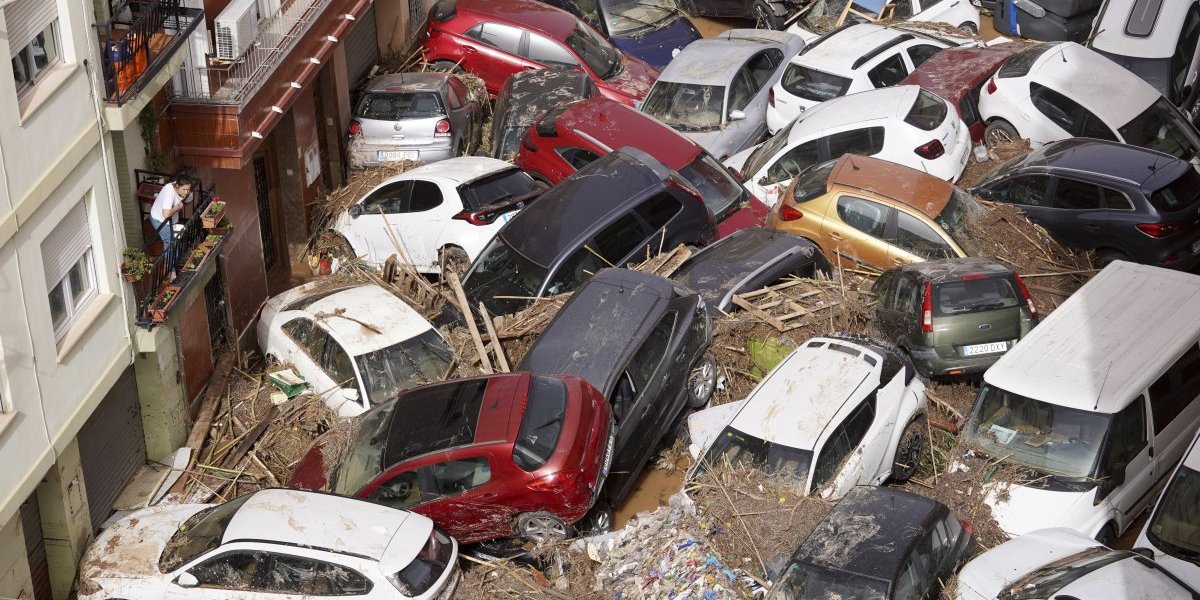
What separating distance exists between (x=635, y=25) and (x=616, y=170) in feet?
27.7

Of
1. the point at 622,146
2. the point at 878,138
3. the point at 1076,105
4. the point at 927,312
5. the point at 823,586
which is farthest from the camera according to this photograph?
the point at 1076,105

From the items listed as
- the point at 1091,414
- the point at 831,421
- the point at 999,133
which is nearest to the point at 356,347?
the point at 831,421

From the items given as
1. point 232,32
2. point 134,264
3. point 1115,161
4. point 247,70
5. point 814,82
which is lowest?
point 814,82

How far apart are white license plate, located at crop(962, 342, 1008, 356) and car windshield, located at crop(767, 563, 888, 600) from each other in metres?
4.04

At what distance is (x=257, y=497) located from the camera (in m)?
11.9

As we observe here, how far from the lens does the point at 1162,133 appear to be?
18328 millimetres

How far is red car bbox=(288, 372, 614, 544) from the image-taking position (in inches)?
472

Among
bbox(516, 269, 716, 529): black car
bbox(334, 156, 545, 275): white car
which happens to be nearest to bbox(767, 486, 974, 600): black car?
bbox(516, 269, 716, 529): black car

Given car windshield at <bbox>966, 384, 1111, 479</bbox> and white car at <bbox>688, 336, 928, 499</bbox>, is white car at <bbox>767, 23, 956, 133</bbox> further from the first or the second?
car windshield at <bbox>966, 384, 1111, 479</bbox>

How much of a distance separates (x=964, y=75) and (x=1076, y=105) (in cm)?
177

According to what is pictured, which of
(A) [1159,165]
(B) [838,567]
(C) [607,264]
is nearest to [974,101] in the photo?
(A) [1159,165]

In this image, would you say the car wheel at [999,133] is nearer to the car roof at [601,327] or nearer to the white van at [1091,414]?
the white van at [1091,414]

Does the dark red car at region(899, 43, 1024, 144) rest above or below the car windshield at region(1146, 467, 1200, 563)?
below

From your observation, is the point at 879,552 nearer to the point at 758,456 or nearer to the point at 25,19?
the point at 758,456
